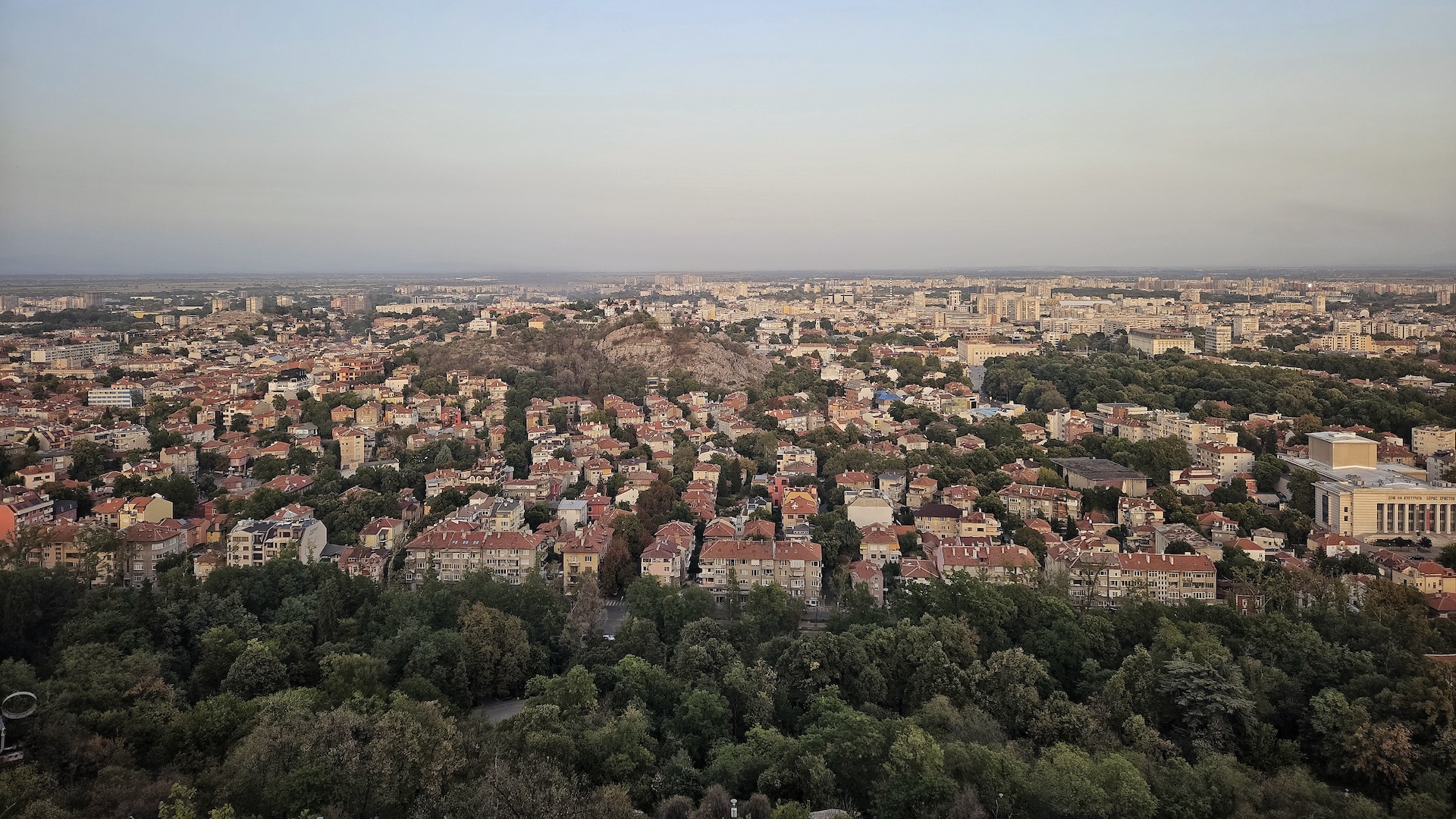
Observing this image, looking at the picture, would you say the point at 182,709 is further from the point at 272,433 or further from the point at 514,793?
the point at 272,433

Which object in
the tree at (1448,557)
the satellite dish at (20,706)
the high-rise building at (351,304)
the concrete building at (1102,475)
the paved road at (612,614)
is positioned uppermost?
the high-rise building at (351,304)

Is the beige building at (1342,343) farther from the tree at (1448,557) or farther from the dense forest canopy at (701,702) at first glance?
the dense forest canopy at (701,702)

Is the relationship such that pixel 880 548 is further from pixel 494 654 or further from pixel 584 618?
pixel 494 654

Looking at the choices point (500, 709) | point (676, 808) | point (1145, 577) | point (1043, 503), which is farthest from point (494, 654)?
point (1043, 503)

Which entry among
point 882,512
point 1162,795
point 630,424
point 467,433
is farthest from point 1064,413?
point 1162,795

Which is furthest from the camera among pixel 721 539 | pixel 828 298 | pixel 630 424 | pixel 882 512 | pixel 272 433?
pixel 828 298

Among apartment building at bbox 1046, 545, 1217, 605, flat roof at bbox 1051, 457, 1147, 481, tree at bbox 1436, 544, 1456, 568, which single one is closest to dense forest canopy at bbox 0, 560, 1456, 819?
apartment building at bbox 1046, 545, 1217, 605

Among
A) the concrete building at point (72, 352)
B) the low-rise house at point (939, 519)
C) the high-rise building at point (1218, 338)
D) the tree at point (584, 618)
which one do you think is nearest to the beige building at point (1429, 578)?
the low-rise house at point (939, 519)
